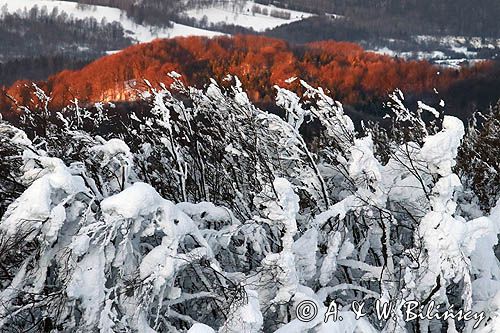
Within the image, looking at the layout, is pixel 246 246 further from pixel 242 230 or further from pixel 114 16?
pixel 114 16

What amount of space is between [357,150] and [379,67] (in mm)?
68778

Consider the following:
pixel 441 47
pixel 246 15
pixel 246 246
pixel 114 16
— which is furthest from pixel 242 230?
pixel 246 15

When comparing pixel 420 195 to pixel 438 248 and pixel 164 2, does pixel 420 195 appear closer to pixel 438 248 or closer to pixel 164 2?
pixel 438 248

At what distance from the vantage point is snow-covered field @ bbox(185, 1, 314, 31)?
123794mm

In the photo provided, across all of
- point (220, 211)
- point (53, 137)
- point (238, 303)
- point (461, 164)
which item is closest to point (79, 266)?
point (238, 303)

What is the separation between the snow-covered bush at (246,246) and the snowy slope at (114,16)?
106 meters

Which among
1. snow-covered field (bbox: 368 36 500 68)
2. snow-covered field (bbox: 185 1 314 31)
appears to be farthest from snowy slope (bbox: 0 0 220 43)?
snow-covered field (bbox: 368 36 500 68)

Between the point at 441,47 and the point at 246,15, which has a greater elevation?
the point at 441,47

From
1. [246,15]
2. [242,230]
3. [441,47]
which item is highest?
[242,230]

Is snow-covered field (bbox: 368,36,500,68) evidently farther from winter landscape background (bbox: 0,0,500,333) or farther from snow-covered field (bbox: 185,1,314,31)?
winter landscape background (bbox: 0,0,500,333)

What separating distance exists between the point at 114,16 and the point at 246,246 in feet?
403

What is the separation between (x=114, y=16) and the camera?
117062 millimetres

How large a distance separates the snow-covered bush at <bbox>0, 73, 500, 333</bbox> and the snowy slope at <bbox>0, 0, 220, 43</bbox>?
10566 centimetres

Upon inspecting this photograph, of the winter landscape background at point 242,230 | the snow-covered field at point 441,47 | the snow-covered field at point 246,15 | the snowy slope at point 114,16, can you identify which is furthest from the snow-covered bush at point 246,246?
the snow-covered field at point 246,15
